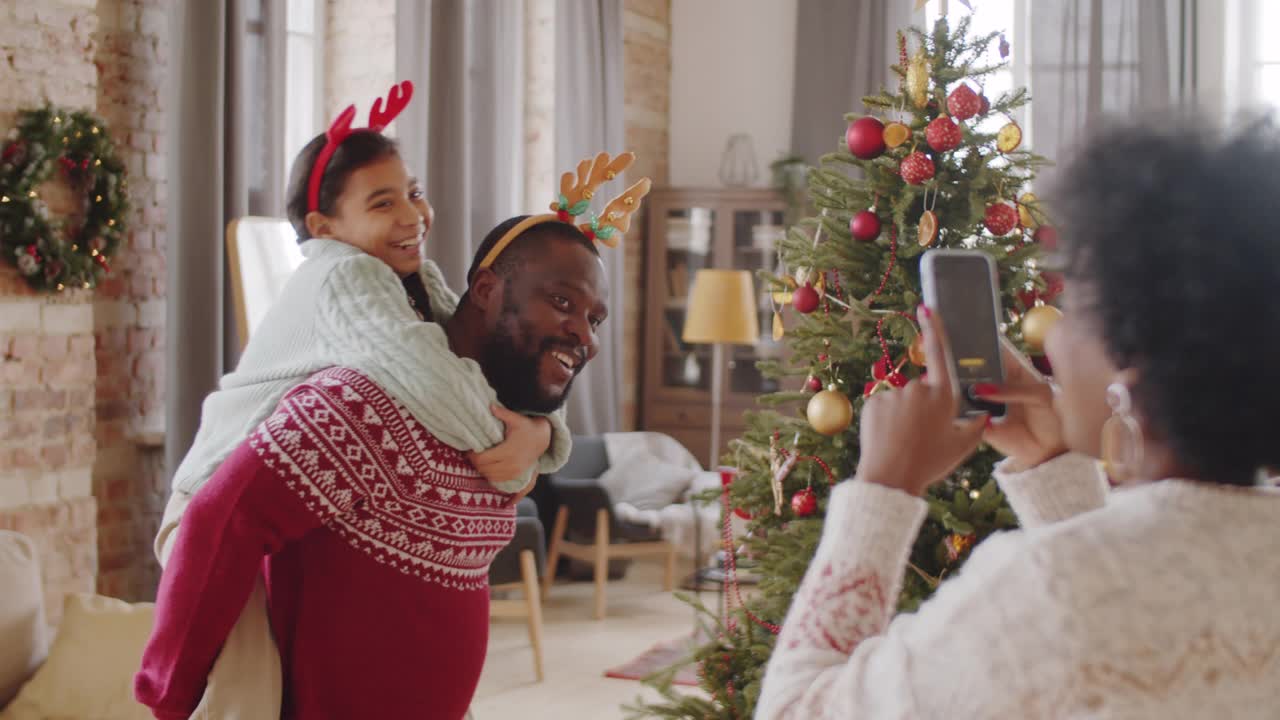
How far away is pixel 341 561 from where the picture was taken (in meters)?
1.25

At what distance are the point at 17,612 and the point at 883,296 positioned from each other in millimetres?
2053

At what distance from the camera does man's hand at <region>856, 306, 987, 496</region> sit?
0.96 metres

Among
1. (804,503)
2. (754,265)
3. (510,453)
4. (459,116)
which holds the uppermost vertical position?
(459,116)

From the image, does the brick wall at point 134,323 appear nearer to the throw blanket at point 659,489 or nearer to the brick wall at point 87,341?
the brick wall at point 87,341

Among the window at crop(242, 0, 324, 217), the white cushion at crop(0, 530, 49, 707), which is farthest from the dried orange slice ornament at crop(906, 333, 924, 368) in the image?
the window at crop(242, 0, 324, 217)

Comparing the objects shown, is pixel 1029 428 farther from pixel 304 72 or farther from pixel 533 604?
pixel 304 72

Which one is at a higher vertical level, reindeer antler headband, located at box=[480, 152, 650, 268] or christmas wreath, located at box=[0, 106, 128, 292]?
christmas wreath, located at box=[0, 106, 128, 292]

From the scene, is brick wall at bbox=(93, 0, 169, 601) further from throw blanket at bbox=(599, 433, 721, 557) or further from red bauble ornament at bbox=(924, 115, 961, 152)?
red bauble ornament at bbox=(924, 115, 961, 152)

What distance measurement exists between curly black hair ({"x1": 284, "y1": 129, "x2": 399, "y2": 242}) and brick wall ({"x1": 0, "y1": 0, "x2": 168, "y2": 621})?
265 cm

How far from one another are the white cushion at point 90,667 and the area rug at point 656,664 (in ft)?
7.45

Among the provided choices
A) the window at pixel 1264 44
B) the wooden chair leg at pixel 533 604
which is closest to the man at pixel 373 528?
the wooden chair leg at pixel 533 604

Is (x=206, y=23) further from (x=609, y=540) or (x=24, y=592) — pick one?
(x=609, y=540)

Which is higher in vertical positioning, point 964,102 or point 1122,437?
point 964,102

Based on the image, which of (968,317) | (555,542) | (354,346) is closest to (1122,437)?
(968,317)
